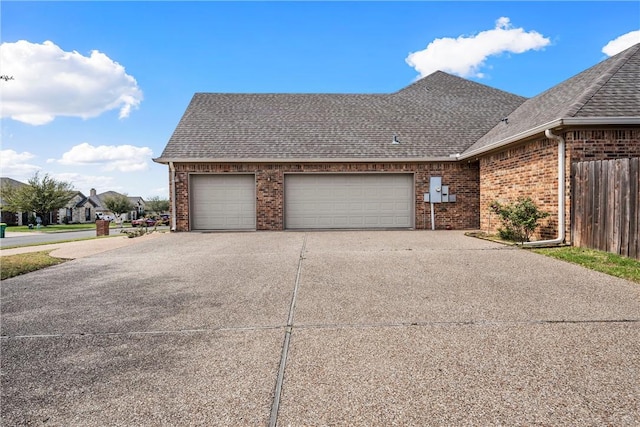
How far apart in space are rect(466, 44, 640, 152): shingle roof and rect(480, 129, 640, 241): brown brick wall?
1.42 feet

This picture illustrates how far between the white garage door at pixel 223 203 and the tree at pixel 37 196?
98.4ft

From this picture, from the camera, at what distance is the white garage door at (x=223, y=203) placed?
13906 mm

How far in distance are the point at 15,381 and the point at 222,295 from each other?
243 cm

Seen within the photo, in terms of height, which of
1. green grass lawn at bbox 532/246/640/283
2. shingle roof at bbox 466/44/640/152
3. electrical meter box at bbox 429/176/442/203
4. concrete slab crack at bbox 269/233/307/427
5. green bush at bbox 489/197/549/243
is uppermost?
shingle roof at bbox 466/44/640/152

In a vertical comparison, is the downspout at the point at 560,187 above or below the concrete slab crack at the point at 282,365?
above

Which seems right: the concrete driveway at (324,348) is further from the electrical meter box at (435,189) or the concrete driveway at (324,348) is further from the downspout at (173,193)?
the electrical meter box at (435,189)

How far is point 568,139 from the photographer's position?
827 centimetres

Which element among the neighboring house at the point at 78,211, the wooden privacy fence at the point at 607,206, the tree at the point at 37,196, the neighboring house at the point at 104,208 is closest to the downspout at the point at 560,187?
the wooden privacy fence at the point at 607,206

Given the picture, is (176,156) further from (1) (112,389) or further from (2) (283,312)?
(1) (112,389)

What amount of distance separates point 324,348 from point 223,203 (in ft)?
38.1

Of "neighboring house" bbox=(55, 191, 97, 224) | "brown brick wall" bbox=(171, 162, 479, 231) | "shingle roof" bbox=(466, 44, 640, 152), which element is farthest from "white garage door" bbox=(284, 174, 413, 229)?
"neighboring house" bbox=(55, 191, 97, 224)

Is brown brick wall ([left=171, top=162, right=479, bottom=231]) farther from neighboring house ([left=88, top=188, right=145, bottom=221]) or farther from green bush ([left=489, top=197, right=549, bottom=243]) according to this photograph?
neighboring house ([left=88, top=188, right=145, bottom=221])

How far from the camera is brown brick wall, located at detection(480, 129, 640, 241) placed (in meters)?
8.20

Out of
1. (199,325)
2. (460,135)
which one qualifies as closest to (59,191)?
(460,135)
